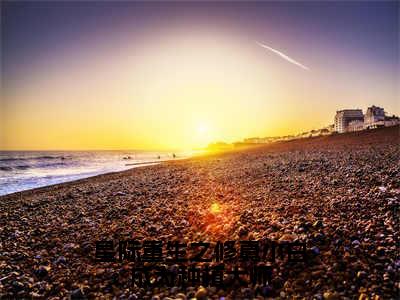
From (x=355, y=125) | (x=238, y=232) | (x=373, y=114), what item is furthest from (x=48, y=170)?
(x=373, y=114)

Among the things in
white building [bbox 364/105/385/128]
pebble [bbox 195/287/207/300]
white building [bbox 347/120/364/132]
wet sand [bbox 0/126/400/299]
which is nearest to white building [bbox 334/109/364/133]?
white building [bbox 364/105/385/128]

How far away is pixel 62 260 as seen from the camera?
5930 millimetres

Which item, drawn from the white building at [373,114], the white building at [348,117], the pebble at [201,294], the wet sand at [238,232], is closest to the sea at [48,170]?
the wet sand at [238,232]

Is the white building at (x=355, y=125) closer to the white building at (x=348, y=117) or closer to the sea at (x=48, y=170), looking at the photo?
the white building at (x=348, y=117)

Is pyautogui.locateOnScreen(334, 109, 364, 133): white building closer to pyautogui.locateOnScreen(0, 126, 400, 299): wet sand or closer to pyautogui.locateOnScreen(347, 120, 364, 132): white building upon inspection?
pyautogui.locateOnScreen(347, 120, 364, 132): white building

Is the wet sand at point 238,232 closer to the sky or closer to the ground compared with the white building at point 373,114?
closer to the ground

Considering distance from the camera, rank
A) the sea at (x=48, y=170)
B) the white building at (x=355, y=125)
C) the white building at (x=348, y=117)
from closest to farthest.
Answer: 1. the sea at (x=48, y=170)
2. the white building at (x=355, y=125)
3. the white building at (x=348, y=117)

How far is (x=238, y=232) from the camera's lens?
603cm

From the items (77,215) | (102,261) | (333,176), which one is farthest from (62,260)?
(333,176)

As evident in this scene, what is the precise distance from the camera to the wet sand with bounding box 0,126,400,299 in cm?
417

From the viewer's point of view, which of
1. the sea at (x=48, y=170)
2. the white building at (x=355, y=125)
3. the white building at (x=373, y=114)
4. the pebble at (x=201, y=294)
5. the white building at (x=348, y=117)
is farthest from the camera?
the white building at (x=348, y=117)

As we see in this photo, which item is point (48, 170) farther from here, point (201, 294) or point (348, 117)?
point (348, 117)

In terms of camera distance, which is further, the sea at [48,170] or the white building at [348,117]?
the white building at [348,117]

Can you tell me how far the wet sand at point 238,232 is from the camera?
4.17m
